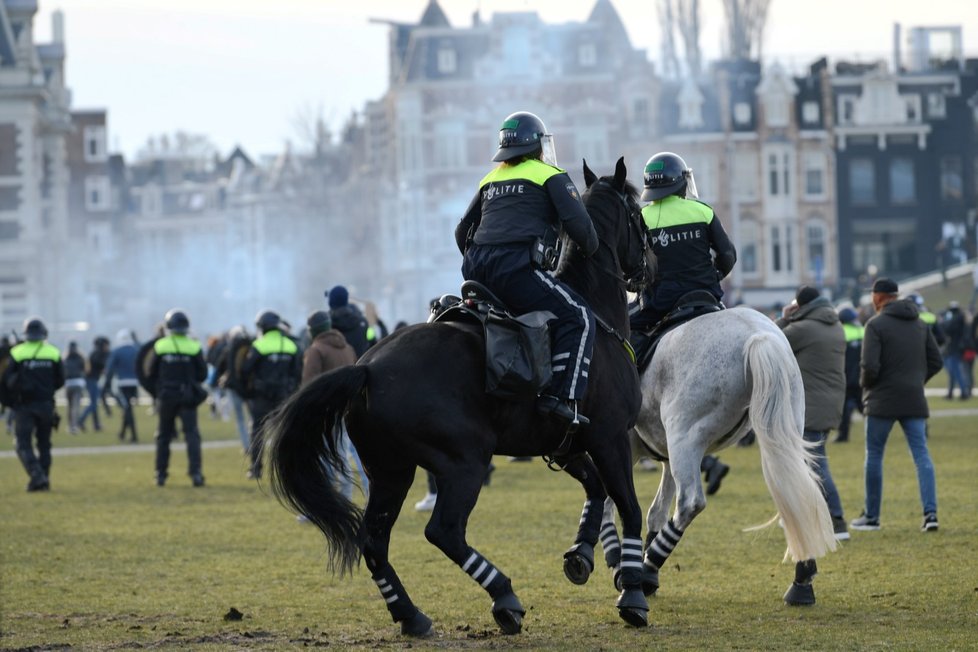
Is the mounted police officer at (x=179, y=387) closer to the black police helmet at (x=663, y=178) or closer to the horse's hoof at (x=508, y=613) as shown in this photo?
the black police helmet at (x=663, y=178)

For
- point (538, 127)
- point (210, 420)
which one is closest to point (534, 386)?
point (538, 127)

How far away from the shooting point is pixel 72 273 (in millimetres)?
76250

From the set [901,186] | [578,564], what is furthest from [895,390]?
[901,186]

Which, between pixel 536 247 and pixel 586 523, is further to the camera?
pixel 586 523

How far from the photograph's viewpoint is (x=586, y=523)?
947cm

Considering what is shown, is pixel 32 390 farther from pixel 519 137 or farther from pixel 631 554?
pixel 631 554

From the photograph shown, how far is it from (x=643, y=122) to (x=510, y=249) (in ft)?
205

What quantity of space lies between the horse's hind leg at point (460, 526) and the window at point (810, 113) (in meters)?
64.7

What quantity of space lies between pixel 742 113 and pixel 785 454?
62466mm

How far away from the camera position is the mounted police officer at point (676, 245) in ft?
35.3

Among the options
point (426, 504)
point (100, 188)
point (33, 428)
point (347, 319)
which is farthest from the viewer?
point (100, 188)

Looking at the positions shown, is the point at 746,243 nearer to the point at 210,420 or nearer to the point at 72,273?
the point at 72,273

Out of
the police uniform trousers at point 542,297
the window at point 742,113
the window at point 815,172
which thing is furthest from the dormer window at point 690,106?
the police uniform trousers at point 542,297

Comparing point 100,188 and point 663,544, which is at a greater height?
point 100,188
